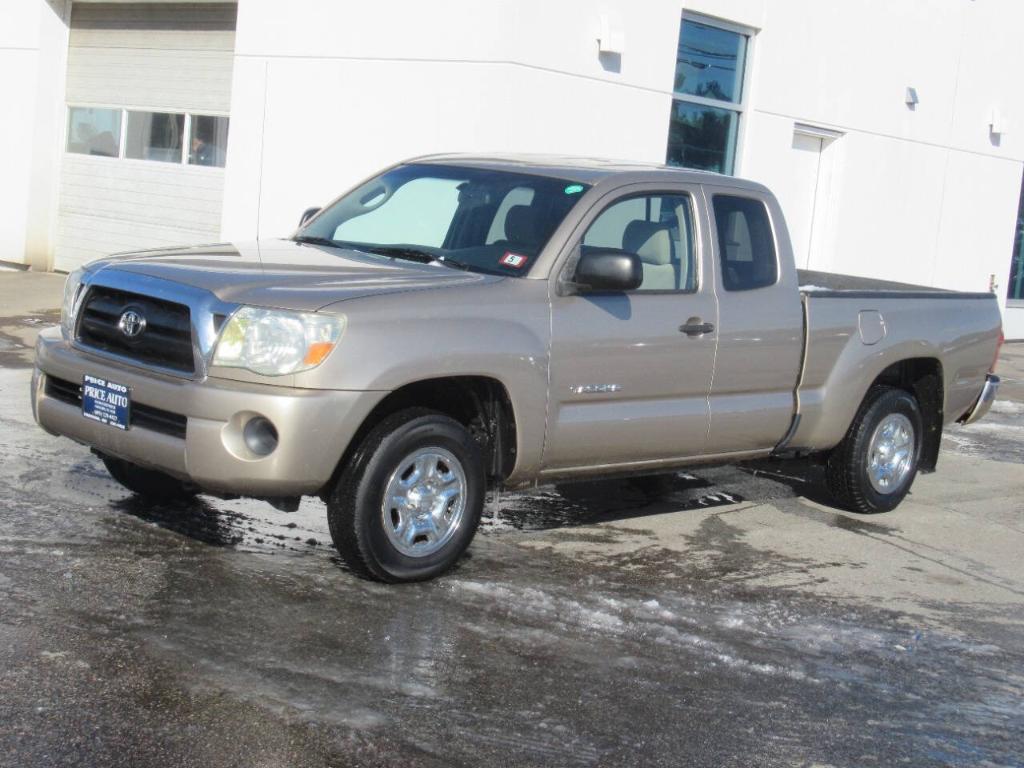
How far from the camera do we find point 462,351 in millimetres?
5945

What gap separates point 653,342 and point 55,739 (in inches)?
136

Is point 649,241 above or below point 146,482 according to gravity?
above

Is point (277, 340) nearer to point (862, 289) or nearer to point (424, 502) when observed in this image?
point (424, 502)

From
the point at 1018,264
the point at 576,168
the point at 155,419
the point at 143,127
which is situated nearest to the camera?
the point at 155,419

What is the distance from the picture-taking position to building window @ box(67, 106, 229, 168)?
16.1 meters

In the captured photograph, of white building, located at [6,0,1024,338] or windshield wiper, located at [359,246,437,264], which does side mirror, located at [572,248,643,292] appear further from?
white building, located at [6,0,1024,338]

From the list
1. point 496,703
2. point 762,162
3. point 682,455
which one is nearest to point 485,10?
point 762,162

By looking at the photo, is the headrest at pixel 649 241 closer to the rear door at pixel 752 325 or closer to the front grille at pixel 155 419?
the rear door at pixel 752 325

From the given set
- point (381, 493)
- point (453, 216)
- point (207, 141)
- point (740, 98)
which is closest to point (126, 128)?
point (207, 141)

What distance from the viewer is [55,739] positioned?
4129 mm

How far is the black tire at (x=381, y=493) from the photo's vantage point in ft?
19.0

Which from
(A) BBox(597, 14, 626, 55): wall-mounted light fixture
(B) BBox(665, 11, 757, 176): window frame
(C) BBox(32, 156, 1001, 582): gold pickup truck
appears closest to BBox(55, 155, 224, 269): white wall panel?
(A) BBox(597, 14, 626, 55): wall-mounted light fixture

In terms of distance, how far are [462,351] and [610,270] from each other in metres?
0.79

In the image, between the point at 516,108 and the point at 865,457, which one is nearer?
the point at 865,457
